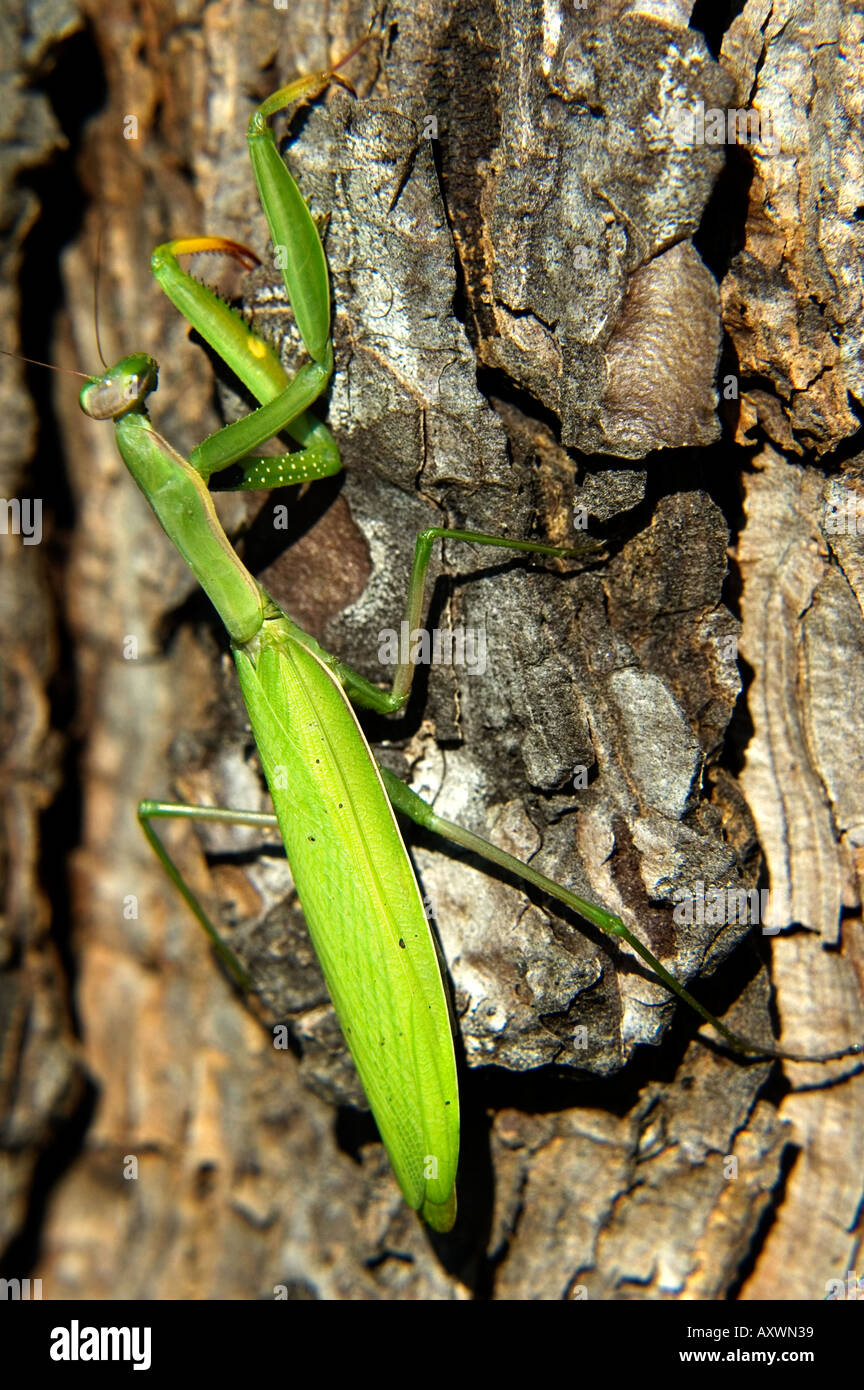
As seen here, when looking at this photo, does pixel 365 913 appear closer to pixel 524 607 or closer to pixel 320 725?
pixel 320 725

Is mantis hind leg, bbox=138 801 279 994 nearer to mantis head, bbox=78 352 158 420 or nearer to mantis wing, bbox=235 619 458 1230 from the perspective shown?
mantis wing, bbox=235 619 458 1230

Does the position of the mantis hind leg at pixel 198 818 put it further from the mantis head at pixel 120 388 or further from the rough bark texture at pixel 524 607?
the mantis head at pixel 120 388

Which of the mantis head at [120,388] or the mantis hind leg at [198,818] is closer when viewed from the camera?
the mantis head at [120,388]

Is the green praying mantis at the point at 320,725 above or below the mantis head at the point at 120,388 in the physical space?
below

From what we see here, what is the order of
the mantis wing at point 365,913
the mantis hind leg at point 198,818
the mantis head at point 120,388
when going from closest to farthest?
the mantis wing at point 365,913
the mantis head at point 120,388
the mantis hind leg at point 198,818

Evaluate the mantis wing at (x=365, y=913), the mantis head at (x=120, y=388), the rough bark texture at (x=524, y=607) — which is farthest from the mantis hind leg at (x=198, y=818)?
the mantis head at (x=120, y=388)

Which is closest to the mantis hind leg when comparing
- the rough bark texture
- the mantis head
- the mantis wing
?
the rough bark texture
